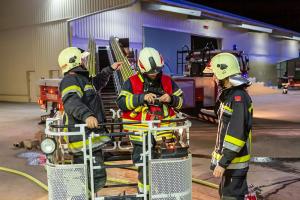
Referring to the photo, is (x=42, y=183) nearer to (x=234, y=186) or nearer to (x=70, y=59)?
(x=70, y=59)

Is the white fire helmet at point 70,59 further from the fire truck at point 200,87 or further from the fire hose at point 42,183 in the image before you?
the fire truck at point 200,87

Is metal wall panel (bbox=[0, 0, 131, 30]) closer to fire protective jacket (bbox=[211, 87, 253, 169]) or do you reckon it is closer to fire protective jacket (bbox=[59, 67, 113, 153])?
fire protective jacket (bbox=[59, 67, 113, 153])

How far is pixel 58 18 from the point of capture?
2020 cm

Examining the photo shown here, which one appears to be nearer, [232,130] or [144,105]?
[232,130]

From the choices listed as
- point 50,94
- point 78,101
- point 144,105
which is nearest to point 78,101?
point 78,101

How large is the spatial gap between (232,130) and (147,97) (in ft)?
2.72

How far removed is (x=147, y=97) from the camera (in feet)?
10.8

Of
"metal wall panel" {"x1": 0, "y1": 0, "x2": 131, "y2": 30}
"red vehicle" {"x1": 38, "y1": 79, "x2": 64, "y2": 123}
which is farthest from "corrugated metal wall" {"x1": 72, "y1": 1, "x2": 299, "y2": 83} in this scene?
"red vehicle" {"x1": 38, "y1": 79, "x2": 64, "y2": 123}

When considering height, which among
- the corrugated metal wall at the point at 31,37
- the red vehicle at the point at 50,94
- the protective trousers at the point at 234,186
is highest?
the corrugated metal wall at the point at 31,37

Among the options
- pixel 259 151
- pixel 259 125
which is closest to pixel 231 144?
pixel 259 151

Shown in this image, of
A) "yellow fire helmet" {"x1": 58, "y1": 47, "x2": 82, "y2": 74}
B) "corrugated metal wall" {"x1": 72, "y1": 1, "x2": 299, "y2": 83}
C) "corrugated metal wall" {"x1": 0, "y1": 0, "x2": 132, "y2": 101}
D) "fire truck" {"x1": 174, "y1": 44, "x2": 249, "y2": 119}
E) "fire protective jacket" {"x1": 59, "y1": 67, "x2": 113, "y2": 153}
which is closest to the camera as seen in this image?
"fire protective jacket" {"x1": 59, "y1": 67, "x2": 113, "y2": 153}

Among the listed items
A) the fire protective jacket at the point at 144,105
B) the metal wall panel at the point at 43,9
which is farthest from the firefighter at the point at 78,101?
the metal wall panel at the point at 43,9

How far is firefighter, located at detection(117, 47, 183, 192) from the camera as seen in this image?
3.38 metres

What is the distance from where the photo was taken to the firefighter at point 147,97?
11.1 ft
